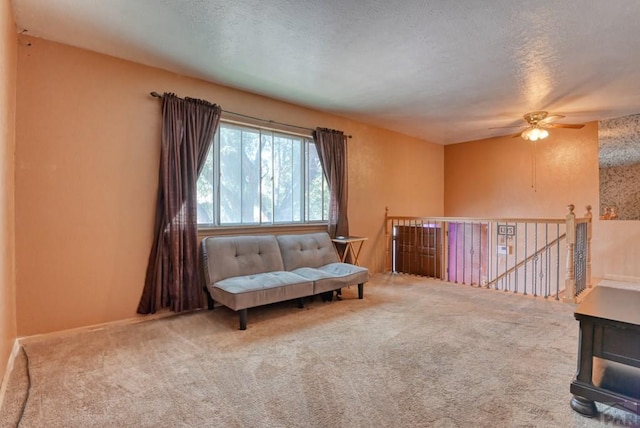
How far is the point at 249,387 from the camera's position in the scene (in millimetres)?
1983

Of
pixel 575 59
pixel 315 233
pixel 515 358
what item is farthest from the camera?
pixel 315 233

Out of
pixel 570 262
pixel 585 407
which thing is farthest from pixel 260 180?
pixel 570 262

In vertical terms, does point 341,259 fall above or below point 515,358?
above

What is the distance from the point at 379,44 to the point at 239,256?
2.50 metres

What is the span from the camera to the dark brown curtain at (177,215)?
10.4 feet

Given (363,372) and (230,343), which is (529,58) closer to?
(363,372)

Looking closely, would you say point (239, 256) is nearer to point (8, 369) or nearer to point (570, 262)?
point (8, 369)

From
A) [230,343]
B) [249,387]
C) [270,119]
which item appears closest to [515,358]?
[249,387]

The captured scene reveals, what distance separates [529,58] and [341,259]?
3192mm

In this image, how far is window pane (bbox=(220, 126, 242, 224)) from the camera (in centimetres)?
373

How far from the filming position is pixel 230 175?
12.4 ft

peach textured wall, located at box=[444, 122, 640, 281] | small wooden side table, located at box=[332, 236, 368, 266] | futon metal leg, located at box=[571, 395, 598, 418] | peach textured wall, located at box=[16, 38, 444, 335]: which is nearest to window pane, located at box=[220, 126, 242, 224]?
peach textured wall, located at box=[16, 38, 444, 335]

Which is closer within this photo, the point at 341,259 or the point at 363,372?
the point at 363,372

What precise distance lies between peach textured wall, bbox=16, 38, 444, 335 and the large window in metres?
0.55
